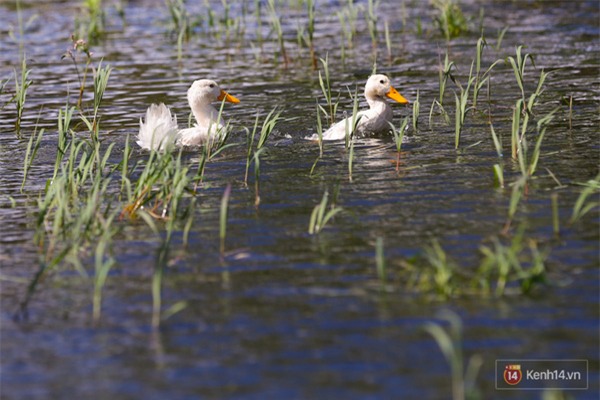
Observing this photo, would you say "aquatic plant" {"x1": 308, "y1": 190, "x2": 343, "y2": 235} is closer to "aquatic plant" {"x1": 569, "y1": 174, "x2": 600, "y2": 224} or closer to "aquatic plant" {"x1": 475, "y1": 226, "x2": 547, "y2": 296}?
"aquatic plant" {"x1": 475, "y1": 226, "x2": 547, "y2": 296}

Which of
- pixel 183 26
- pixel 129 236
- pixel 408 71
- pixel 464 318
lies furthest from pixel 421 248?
pixel 183 26

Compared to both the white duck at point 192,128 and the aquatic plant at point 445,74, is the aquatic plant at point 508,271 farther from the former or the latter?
the aquatic plant at point 445,74

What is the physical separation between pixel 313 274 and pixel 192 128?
429cm

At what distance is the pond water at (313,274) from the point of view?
4676mm

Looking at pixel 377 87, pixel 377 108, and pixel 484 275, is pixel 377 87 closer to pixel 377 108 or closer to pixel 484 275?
pixel 377 108

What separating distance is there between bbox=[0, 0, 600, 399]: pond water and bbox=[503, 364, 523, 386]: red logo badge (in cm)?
9

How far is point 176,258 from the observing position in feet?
20.4

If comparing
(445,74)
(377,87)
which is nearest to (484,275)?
(445,74)

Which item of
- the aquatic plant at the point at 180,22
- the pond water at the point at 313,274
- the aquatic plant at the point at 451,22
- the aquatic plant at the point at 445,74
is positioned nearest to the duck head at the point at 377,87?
the pond water at the point at 313,274

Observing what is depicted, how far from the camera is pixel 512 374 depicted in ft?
14.9

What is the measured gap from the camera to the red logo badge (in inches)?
177

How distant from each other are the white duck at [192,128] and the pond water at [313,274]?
25 centimetres

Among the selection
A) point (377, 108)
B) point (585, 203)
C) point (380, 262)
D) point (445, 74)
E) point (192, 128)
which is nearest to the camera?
point (380, 262)

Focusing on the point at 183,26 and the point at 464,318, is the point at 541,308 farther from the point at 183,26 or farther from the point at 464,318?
the point at 183,26
